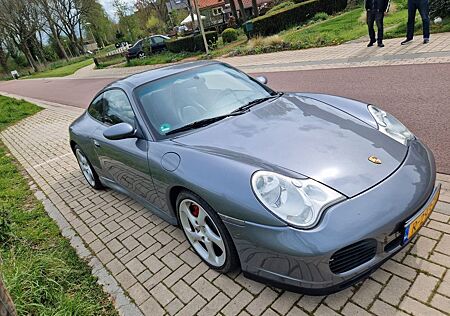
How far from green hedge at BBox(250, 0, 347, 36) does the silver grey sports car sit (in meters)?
16.2

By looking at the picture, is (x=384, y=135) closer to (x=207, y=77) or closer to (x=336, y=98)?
(x=336, y=98)

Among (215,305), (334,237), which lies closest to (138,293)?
(215,305)

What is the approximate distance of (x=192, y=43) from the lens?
2039cm

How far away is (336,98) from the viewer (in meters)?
3.28

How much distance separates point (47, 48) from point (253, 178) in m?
74.5

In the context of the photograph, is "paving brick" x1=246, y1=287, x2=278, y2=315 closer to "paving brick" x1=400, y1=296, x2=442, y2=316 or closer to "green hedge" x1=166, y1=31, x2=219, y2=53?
"paving brick" x1=400, y1=296, x2=442, y2=316

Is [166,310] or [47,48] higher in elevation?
[47,48]

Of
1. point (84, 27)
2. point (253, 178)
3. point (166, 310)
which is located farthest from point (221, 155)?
point (84, 27)

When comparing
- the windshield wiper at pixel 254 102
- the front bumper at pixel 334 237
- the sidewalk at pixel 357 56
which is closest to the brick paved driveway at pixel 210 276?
the front bumper at pixel 334 237

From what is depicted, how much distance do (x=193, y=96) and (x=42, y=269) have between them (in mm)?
2031

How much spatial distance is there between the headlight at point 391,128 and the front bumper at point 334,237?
0.52 metres

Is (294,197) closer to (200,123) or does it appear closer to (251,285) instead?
(251,285)

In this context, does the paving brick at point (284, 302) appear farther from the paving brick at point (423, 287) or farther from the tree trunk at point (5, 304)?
the tree trunk at point (5, 304)

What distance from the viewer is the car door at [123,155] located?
2.97m
